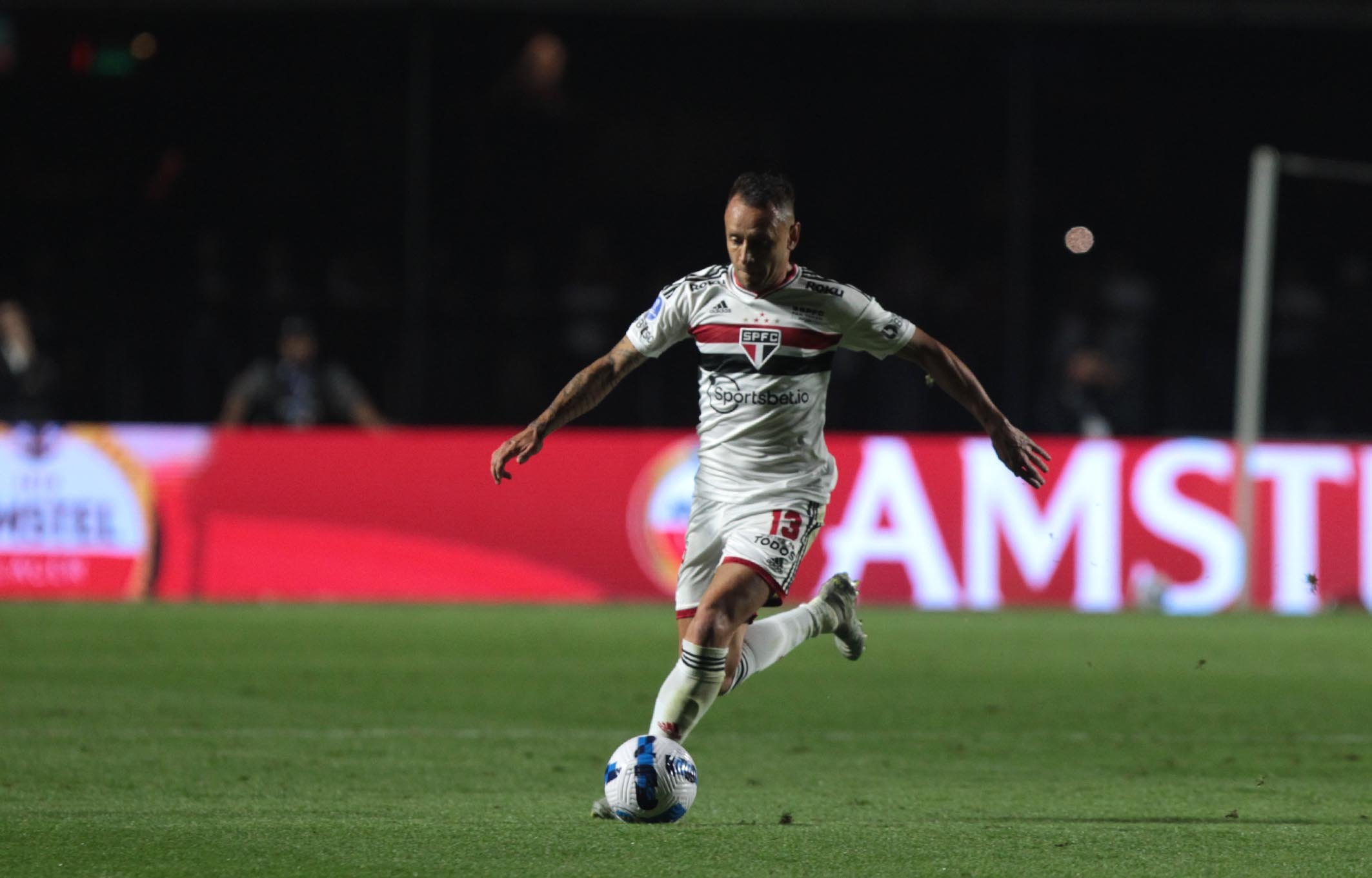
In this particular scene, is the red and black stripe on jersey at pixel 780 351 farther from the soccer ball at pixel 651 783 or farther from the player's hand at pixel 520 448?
the soccer ball at pixel 651 783

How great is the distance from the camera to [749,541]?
20.8 ft

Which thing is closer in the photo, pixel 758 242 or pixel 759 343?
pixel 758 242

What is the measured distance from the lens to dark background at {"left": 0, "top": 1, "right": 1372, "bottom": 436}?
70.4 feet

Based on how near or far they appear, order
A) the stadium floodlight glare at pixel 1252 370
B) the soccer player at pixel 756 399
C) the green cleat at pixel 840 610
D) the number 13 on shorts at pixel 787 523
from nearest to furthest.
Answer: the soccer player at pixel 756 399
the number 13 on shorts at pixel 787 523
the green cleat at pixel 840 610
the stadium floodlight glare at pixel 1252 370

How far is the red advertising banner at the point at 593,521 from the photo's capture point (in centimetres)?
1581

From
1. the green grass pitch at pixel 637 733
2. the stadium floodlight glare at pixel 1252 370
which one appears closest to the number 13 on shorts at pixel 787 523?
the green grass pitch at pixel 637 733

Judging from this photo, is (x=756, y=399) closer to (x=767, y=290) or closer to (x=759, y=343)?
(x=759, y=343)

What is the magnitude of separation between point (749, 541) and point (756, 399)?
475 mm

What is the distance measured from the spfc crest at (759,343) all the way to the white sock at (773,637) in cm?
104

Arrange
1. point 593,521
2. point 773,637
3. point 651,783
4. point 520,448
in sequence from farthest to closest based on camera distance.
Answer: point 593,521 < point 773,637 < point 520,448 < point 651,783

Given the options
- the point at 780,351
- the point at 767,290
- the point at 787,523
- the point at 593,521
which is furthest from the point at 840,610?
the point at 593,521

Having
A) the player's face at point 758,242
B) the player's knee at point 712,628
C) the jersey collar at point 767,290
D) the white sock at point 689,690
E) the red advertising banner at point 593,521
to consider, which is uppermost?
the player's face at point 758,242

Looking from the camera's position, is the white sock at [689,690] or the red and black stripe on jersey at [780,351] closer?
the white sock at [689,690]

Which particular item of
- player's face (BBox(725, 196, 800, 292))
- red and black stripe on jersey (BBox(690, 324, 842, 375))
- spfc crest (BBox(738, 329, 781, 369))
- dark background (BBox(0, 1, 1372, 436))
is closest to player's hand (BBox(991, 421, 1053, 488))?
red and black stripe on jersey (BBox(690, 324, 842, 375))
